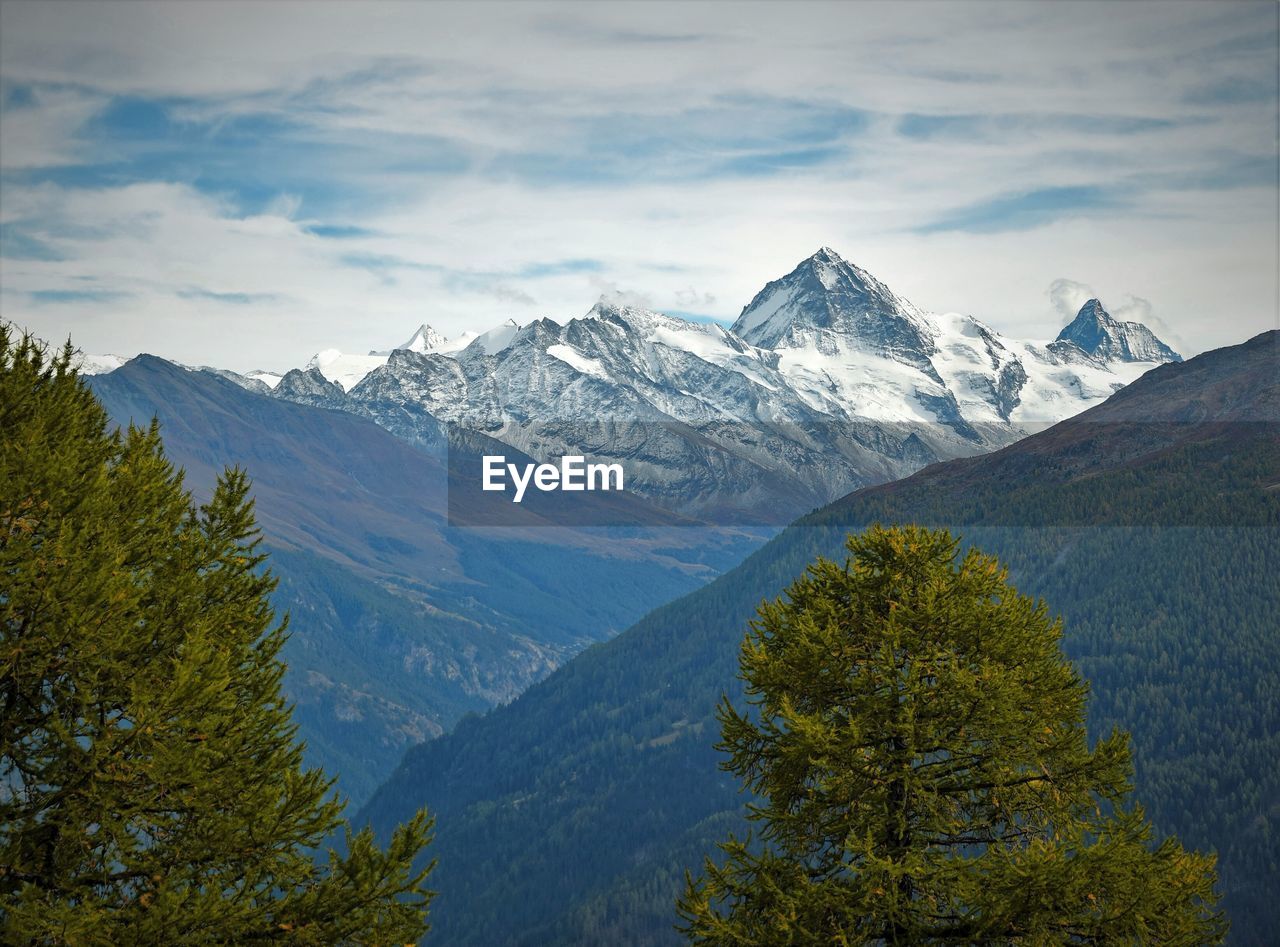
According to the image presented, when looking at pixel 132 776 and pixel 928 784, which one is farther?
pixel 928 784

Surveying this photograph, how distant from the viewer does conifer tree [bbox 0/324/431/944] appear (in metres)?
20.7

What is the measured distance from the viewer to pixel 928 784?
2461cm

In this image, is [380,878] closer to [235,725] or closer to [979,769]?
[235,725]

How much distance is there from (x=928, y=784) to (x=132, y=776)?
14192 millimetres

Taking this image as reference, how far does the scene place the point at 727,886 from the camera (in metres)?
24.6

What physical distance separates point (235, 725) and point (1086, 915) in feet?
51.0

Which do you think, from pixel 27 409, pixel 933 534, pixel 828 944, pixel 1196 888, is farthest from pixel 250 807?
pixel 1196 888

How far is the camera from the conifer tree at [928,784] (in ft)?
76.4

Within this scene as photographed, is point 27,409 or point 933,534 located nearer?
point 27,409

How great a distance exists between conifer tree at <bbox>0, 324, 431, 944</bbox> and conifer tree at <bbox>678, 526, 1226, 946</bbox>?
682 cm

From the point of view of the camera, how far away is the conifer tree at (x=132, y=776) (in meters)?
20.7

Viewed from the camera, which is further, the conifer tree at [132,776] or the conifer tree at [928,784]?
the conifer tree at [928,784]

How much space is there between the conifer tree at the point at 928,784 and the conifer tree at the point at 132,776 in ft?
22.4

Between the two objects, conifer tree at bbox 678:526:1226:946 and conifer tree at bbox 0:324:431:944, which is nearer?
conifer tree at bbox 0:324:431:944
